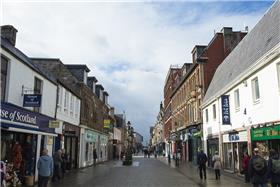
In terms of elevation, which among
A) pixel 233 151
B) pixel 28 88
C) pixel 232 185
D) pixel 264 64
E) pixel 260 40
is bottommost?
pixel 232 185

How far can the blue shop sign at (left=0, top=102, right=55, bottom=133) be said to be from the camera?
13375 mm

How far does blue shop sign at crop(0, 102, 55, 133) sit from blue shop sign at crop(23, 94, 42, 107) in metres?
0.37

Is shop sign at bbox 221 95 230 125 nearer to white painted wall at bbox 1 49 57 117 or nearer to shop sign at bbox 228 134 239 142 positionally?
shop sign at bbox 228 134 239 142

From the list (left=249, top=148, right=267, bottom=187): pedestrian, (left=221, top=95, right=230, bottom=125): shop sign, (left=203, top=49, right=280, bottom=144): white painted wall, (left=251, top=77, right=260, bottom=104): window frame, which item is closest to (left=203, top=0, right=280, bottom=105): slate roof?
(left=251, top=77, right=260, bottom=104): window frame

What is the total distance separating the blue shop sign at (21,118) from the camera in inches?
527

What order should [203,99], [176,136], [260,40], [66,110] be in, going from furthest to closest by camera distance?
[176,136] → [203,99] → [66,110] → [260,40]

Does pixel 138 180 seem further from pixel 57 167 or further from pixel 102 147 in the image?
pixel 102 147

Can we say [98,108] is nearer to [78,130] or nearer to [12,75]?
[78,130]

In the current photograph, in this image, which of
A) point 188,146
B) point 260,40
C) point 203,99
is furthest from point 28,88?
point 188,146

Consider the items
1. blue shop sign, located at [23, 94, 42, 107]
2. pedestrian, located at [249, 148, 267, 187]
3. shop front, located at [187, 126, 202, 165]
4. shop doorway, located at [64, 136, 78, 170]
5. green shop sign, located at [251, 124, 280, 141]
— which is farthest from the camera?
shop front, located at [187, 126, 202, 165]

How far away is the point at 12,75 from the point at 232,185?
12.0 m

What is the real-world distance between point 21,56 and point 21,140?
424 cm

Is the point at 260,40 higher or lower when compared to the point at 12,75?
higher

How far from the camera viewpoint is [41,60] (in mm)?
26234
